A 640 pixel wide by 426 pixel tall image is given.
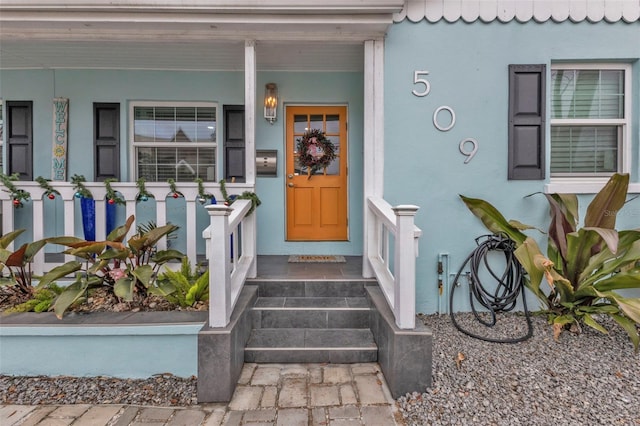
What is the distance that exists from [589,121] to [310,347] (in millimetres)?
3425

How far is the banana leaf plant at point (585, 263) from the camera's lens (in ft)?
8.77

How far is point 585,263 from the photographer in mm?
2814

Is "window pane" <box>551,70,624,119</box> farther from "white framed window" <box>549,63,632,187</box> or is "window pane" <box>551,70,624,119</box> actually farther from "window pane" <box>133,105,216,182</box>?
"window pane" <box>133,105,216,182</box>

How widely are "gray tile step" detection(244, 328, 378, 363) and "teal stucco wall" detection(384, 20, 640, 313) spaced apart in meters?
0.97

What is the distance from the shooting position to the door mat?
3.91 meters

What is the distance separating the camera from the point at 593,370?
2279 millimetres

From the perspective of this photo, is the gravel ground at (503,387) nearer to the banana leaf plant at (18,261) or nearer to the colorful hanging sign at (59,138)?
the banana leaf plant at (18,261)

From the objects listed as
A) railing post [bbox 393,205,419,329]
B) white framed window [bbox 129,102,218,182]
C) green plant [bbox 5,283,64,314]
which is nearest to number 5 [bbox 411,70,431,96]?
railing post [bbox 393,205,419,329]

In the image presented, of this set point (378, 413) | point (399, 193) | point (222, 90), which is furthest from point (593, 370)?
point (222, 90)

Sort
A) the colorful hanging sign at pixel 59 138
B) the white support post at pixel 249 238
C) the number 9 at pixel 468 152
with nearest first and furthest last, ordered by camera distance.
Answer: the white support post at pixel 249 238 < the number 9 at pixel 468 152 < the colorful hanging sign at pixel 59 138

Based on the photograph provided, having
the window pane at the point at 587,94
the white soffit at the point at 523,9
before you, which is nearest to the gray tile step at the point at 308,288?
the white soffit at the point at 523,9

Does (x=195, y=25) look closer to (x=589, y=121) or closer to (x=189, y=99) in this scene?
(x=189, y=99)

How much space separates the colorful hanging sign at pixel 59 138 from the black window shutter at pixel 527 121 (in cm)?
494

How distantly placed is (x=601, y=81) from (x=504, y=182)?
4.76 ft
